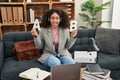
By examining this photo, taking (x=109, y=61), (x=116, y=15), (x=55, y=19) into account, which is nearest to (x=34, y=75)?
(x=55, y=19)

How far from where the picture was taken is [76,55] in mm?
2408

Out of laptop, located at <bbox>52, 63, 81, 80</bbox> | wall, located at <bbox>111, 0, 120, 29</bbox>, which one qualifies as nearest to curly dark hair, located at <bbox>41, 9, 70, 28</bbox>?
laptop, located at <bbox>52, 63, 81, 80</bbox>

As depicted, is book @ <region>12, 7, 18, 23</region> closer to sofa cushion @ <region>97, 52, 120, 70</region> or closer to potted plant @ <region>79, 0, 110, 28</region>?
potted plant @ <region>79, 0, 110, 28</region>

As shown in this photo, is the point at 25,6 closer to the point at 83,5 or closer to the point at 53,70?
the point at 83,5

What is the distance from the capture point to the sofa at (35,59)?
216 centimetres

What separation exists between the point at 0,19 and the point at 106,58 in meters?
2.02

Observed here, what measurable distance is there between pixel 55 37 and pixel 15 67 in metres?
0.65

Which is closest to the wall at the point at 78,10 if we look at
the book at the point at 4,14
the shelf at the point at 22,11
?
the shelf at the point at 22,11

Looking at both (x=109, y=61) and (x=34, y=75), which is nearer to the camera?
(x=34, y=75)

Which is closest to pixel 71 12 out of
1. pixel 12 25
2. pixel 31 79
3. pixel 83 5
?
pixel 83 5

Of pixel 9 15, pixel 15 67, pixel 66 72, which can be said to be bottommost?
pixel 15 67

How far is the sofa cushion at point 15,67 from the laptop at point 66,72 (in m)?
0.69

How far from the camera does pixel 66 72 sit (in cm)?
157

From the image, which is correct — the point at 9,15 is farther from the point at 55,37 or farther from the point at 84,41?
the point at 84,41
